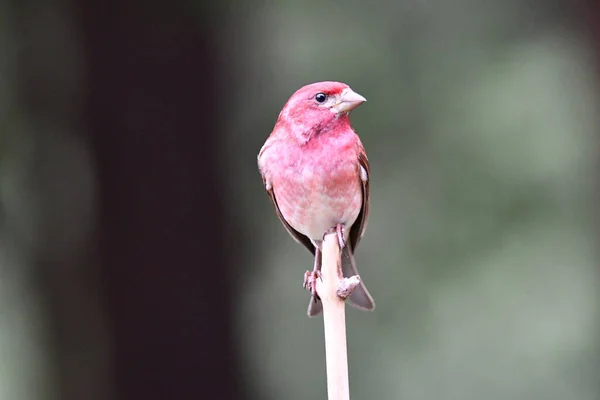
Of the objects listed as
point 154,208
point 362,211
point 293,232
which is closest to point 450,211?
point 154,208

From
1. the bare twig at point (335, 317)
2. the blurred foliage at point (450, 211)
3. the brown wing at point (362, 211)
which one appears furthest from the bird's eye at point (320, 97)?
the blurred foliage at point (450, 211)

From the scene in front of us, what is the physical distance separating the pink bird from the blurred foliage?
2341mm

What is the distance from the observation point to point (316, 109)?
9.68ft

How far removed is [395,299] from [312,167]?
112 inches

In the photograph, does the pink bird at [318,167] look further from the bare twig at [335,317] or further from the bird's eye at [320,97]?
the bare twig at [335,317]

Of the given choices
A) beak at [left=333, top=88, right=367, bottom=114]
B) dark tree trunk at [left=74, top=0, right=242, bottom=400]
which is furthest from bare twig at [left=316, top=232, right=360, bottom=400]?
dark tree trunk at [left=74, top=0, right=242, bottom=400]

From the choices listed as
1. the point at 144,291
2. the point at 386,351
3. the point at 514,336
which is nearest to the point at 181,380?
the point at 144,291

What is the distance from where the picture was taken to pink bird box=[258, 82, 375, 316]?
2.94 metres

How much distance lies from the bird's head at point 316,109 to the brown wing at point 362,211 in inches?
11.0

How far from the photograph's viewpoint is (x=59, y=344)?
4957 millimetres

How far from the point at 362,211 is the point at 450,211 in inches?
102

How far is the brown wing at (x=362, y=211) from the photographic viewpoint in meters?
3.28

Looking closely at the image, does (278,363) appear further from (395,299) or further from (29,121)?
(29,121)

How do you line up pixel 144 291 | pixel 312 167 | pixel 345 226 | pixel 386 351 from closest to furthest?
1. pixel 312 167
2. pixel 345 226
3. pixel 144 291
4. pixel 386 351
